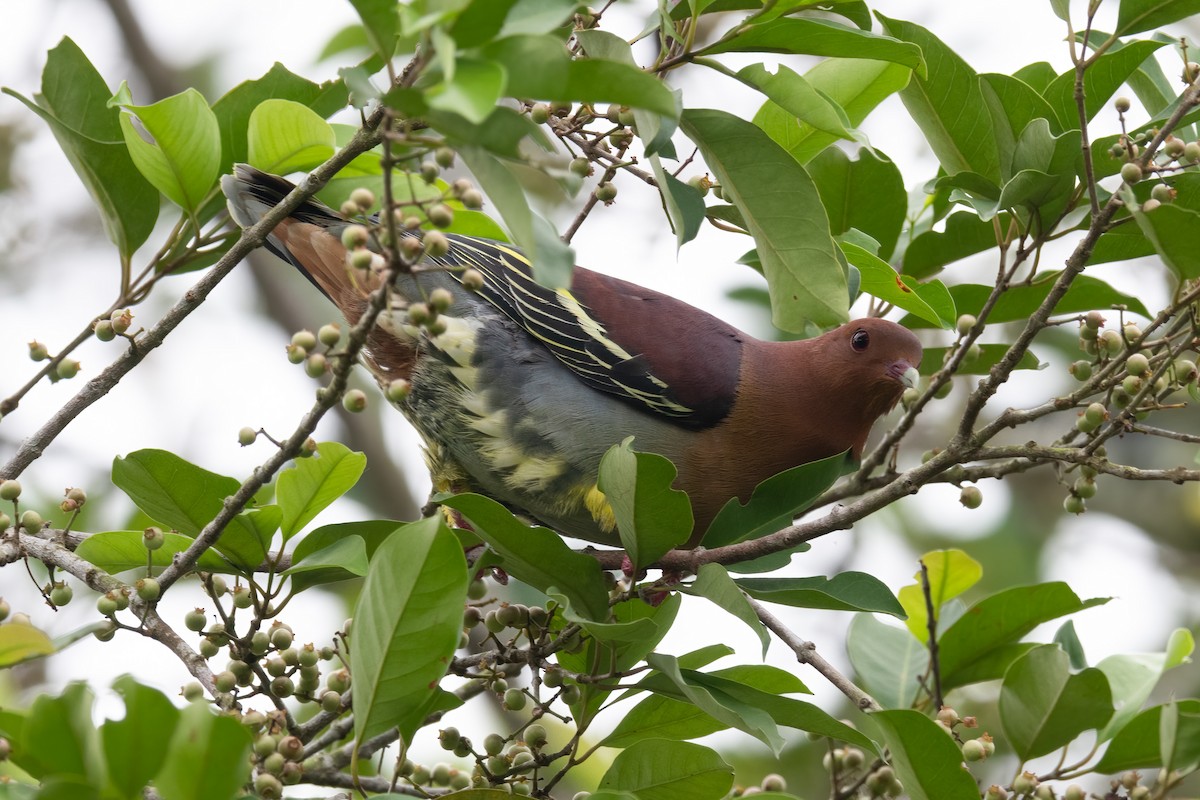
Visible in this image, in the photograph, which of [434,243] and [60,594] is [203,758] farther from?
[60,594]

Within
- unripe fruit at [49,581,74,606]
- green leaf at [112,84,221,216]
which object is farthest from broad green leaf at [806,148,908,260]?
unripe fruit at [49,581,74,606]

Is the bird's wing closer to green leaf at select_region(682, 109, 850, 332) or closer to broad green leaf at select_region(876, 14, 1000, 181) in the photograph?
broad green leaf at select_region(876, 14, 1000, 181)

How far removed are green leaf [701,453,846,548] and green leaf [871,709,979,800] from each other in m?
0.68

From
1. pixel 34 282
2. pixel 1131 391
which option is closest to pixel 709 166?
pixel 1131 391

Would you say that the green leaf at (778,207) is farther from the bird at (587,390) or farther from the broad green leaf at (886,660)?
the broad green leaf at (886,660)

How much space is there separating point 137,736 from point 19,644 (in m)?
0.30

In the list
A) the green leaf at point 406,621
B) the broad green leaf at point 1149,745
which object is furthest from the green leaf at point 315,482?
the broad green leaf at point 1149,745

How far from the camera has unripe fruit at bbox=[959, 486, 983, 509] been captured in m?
2.75

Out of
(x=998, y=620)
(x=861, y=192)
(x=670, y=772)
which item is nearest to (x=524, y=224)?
(x=670, y=772)

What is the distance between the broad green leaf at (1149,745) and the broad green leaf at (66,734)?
2.10 meters

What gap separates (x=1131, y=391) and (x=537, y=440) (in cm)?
177

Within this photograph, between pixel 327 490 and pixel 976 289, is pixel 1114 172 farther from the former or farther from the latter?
pixel 327 490

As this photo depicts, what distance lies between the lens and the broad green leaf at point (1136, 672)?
303 cm

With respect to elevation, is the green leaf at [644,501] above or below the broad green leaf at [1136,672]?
above
